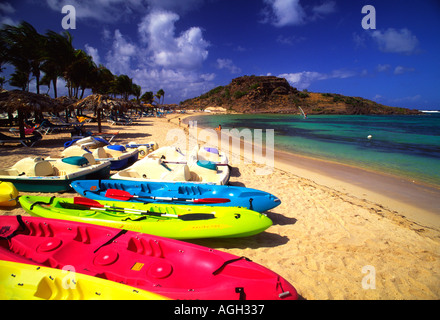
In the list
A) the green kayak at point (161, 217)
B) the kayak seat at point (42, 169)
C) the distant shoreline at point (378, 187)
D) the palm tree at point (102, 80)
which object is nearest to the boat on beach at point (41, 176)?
the kayak seat at point (42, 169)

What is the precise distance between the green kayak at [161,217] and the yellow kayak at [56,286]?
140 centimetres

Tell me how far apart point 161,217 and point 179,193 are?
1326 millimetres

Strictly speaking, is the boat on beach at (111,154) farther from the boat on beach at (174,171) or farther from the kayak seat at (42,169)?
the boat on beach at (174,171)

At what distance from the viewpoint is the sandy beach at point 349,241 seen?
3.19m

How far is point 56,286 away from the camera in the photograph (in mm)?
2242

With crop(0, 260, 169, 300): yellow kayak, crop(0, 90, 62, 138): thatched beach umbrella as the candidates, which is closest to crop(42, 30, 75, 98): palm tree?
crop(0, 90, 62, 138): thatched beach umbrella

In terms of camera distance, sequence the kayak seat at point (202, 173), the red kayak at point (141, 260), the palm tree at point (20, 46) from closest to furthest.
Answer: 1. the red kayak at point (141, 260)
2. the kayak seat at point (202, 173)
3. the palm tree at point (20, 46)

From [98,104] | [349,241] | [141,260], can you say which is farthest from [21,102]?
[349,241]

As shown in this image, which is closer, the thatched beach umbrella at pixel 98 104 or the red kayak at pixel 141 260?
the red kayak at pixel 141 260

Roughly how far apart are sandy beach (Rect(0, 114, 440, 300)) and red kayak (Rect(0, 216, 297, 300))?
3.31ft

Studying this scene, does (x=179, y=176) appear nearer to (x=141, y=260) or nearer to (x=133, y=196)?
(x=133, y=196)

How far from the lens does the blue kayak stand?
4621mm
